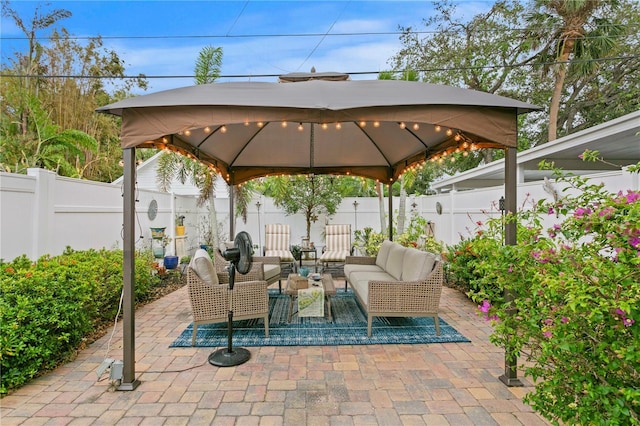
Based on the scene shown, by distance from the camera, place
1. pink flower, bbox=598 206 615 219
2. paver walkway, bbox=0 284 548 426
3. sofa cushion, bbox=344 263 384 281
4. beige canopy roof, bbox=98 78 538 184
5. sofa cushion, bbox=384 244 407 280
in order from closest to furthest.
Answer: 1. pink flower, bbox=598 206 615 219
2. paver walkway, bbox=0 284 548 426
3. beige canopy roof, bbox=98 78 538 184
4. sofa cushion, bbox=384 244 407 280
5. sofa cushion, bbox=344 263 384 281

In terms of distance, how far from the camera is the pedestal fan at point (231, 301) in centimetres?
310

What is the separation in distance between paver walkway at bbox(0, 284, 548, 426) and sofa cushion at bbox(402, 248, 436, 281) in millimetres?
805

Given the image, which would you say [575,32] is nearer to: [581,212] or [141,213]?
[581,212]

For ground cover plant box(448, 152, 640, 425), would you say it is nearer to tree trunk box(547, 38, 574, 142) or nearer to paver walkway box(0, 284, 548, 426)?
paver walkway box(0, 284, 548, 426)

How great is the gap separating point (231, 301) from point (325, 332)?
1183 millimetres

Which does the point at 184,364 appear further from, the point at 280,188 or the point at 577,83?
the point at 577,83

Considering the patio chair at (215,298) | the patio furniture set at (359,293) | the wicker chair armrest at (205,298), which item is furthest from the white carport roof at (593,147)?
the wicker chair armrest at (205,298)

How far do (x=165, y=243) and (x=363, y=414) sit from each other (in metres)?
6.38

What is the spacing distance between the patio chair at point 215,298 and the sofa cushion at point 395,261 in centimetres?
193

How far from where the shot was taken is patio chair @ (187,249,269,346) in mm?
3500

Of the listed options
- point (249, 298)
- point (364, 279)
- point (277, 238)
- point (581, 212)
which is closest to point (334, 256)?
point (277, 238)

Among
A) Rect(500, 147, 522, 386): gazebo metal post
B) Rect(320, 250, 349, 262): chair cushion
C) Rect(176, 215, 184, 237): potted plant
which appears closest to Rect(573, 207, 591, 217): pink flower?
Rect(500, 147, 522, 386): gazebo metal post

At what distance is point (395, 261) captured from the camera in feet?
15.7

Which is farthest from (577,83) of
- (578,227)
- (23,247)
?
(23,247)
